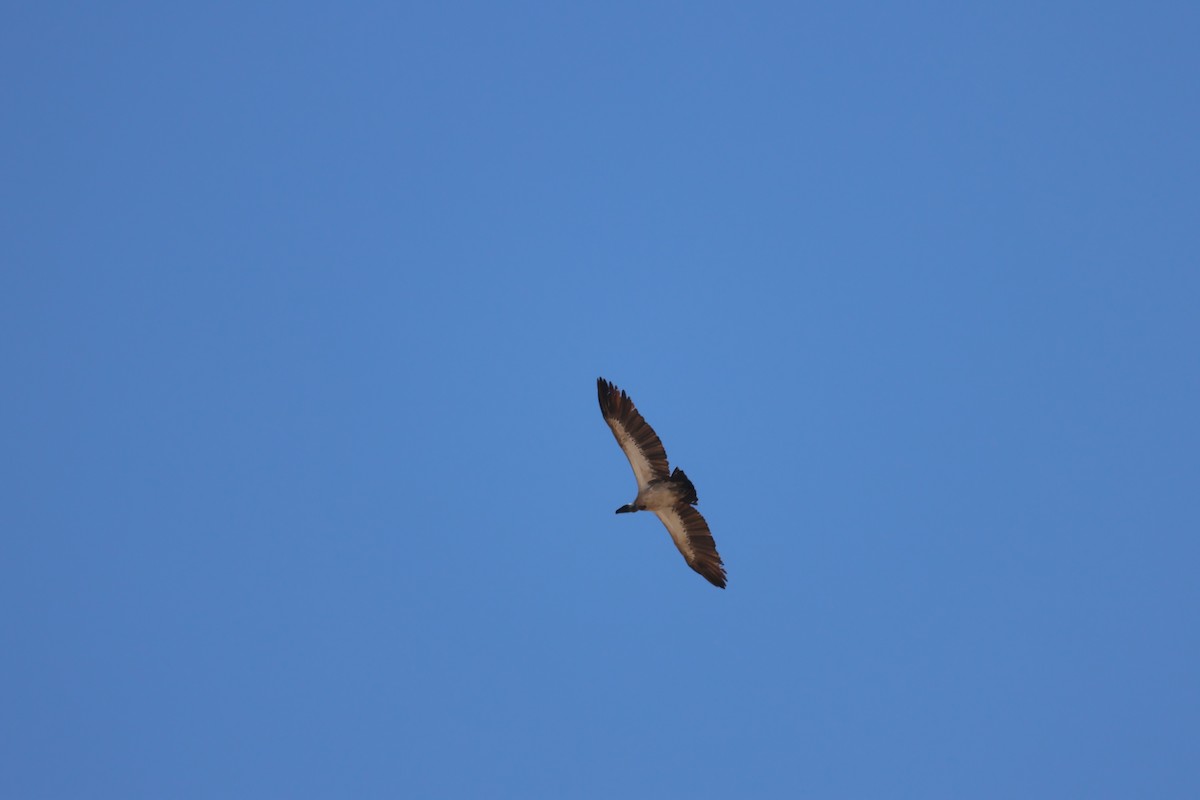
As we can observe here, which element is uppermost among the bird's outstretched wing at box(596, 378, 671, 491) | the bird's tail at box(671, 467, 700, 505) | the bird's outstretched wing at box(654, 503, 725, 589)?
the bird's outstretched wing at box(596, 378, 671, 491)

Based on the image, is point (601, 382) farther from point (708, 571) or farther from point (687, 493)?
point (708, 571)

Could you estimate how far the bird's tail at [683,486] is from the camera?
2789cm

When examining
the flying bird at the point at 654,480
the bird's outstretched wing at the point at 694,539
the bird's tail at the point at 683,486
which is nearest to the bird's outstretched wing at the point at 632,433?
the flying bird at the point at 654,480

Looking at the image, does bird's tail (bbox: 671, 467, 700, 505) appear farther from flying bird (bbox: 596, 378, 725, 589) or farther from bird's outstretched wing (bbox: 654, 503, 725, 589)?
bird's outstretched wing (bbox: 654, 503, 725, 589)

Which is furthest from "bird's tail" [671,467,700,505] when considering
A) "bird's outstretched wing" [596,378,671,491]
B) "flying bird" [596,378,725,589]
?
"bird's outstretched wing" [596,378,671,491]

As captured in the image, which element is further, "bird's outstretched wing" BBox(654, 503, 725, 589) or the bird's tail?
"bird's outstretched wing" BBox(654, 503, 725, 589)

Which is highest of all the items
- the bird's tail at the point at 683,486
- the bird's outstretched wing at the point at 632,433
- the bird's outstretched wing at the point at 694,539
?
the bird's outstretched wing at the point at 632,433

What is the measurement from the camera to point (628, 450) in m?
28.4

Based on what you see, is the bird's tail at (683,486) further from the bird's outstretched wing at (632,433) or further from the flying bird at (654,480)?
the bird's outstretched wing at (632,433)

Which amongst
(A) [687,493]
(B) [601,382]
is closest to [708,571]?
(A) [687,493]

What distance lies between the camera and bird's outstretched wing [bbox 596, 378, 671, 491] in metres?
28.0

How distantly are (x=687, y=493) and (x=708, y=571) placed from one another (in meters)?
2.50

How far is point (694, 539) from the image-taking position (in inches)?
1151

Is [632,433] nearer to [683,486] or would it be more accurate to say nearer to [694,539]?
[683,486]
